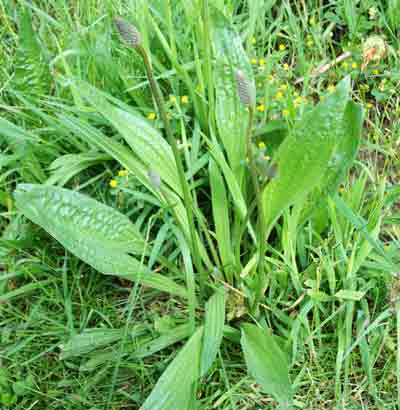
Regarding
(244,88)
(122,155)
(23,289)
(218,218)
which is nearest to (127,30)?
(244,88)

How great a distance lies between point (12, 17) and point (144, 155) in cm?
114

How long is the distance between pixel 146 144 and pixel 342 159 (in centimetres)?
53

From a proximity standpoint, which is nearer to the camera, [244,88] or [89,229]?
[244,88]

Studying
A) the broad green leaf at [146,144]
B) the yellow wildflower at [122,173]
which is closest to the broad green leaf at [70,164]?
the yellow wildflower at [122,173]

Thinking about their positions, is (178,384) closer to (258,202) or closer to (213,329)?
(213,329)

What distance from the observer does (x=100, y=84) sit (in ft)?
6.26

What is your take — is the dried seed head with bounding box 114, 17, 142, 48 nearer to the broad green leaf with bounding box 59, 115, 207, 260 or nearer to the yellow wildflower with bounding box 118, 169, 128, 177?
the broad green leaf with bounding box 59, 115, 207, 260

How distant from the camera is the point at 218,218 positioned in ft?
5.04

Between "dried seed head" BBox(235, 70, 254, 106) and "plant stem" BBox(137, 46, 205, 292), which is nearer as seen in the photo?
"dried seed head" BBox(235, 70, 254, 106)

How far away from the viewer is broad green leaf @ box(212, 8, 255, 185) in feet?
5.21

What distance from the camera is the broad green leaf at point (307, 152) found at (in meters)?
1.38

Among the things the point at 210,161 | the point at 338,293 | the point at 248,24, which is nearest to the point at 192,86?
the point at 210,161

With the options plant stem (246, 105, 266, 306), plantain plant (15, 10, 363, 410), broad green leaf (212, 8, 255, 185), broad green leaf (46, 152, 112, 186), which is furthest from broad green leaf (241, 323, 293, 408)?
broad green leaf (46, 152, 112, 186)

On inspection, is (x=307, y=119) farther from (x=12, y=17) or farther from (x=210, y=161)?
(x=12, y=17)
